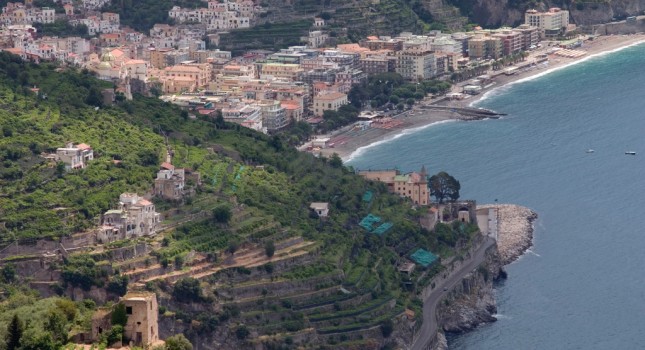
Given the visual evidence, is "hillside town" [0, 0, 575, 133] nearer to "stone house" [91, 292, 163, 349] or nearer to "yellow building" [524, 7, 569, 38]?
"yellow building" [524, 7, 569, 38]

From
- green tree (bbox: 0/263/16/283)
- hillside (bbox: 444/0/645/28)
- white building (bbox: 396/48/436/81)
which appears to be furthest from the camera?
hillside (bbox: 444/0/645/28)

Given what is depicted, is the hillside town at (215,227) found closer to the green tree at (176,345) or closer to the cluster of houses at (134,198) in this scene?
the cluster of houses at (134,198)

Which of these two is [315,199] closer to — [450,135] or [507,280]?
[507,280]

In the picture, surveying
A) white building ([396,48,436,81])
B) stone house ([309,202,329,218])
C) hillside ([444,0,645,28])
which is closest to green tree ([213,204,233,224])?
stone house ([309,202,329,218])

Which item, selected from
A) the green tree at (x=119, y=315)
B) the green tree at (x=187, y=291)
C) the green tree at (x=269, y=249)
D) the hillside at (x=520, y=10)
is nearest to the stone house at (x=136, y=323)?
the green tree at (x=119, y=315)

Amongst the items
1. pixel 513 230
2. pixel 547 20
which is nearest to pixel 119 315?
pixel 513 230

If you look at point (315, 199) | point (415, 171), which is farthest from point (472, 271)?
point (415, 171)

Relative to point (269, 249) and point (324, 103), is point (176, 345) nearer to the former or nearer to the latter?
point (269, 249)
